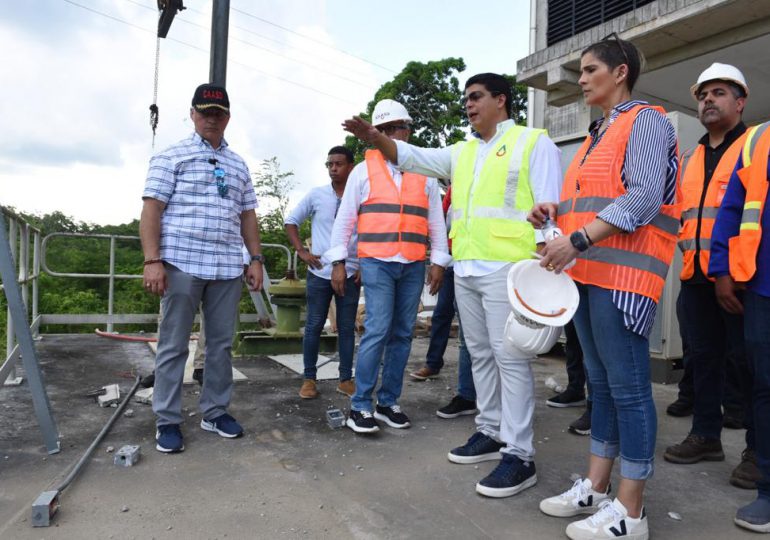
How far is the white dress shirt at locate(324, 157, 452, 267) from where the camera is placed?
12.0ft

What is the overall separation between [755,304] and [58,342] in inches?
262

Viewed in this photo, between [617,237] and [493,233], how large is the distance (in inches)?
28.9

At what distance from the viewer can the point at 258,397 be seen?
419 centimetres

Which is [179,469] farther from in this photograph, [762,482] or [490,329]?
[762,482]

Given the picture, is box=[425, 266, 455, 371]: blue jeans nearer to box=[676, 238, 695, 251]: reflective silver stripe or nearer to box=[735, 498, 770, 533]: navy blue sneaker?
box=[676, 238, 695, 251]: reflective silver stripe

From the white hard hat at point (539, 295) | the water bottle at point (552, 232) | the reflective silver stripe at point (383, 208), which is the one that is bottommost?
the white hard hat at point (539, 295)

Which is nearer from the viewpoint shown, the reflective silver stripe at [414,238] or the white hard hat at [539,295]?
the white hard hat at [539,295]

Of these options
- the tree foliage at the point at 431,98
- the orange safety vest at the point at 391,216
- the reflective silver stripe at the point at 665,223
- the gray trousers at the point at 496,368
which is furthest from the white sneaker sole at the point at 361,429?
the tree foliage at the point at 431,98

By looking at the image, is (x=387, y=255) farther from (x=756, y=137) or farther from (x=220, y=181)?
(x=756, y=137)

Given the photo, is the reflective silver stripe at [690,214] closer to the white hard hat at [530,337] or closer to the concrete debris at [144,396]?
the white hard hat at [530,337]

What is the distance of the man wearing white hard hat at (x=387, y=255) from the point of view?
3461 millimetres

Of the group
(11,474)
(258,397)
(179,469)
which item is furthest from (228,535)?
(258,397)

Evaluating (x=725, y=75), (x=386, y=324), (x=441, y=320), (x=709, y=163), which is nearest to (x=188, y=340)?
Answer: (x=386, y=324)

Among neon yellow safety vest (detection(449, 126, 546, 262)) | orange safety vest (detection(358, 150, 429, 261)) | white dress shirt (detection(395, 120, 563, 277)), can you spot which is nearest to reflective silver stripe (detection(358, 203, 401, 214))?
orange safety vest (detection(358, 150, 429, 261))
